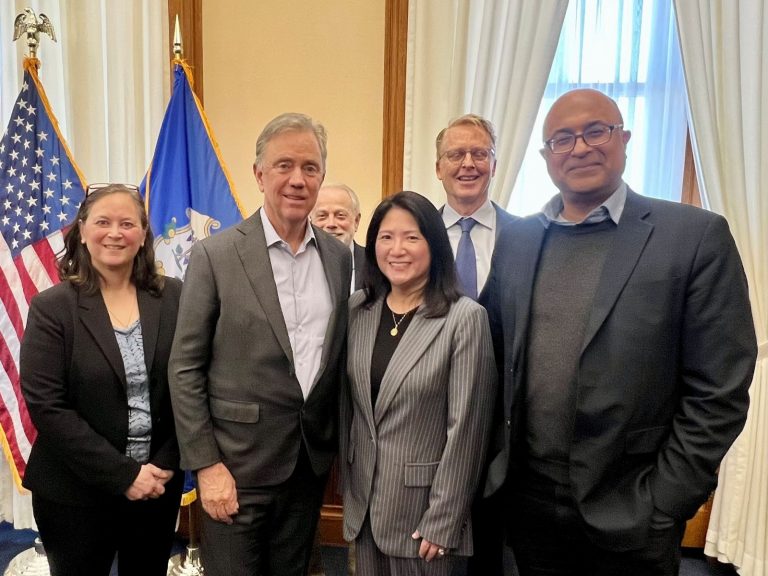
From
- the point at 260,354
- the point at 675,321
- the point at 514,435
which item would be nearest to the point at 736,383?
the point at 675,321

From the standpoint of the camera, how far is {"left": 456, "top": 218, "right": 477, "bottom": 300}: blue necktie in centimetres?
204

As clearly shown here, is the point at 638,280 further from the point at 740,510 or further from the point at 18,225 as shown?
the point at 18,225

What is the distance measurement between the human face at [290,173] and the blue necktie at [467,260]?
0.69 metres

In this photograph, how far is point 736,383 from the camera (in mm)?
1251

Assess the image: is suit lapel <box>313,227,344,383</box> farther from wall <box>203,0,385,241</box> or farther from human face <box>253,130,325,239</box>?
wall <box>203,0,385,241</box>

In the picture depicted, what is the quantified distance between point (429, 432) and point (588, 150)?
34.7 inches

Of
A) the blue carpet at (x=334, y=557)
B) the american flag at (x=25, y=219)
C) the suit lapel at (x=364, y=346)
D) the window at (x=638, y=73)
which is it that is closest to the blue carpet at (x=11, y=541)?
the blue carpet at (x=334, y=557)

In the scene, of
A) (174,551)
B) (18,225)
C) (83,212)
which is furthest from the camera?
(174,551)

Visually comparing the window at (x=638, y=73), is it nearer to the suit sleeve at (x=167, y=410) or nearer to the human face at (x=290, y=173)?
the human face at (x=290, y=173)

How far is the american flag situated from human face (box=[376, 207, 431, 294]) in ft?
6.20

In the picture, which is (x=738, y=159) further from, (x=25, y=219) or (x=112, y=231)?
(x=25, y=219)

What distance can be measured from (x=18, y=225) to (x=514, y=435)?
8.33 ft

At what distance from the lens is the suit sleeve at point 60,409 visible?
1561 millimetres

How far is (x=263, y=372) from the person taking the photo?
156cm
